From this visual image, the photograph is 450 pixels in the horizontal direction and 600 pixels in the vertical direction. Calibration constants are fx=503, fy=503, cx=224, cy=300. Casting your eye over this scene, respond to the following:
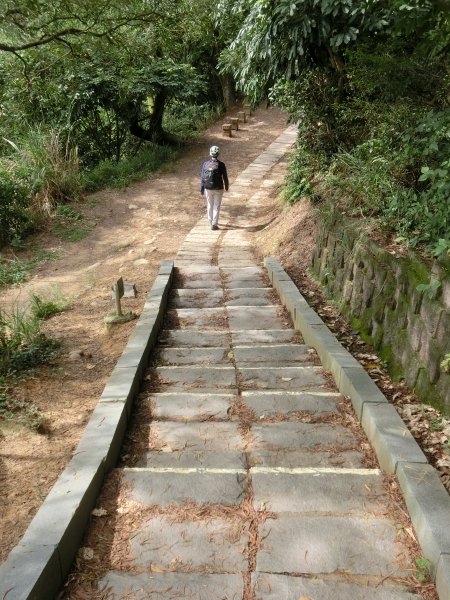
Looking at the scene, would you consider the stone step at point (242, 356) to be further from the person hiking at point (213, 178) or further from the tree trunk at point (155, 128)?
the tree trunk at point (155, 128)

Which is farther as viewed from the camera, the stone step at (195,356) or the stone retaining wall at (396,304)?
the stone step at (195,356)

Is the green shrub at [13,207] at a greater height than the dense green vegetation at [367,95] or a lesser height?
lesser

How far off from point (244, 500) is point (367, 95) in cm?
635

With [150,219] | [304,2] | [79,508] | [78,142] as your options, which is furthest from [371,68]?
[78,142]

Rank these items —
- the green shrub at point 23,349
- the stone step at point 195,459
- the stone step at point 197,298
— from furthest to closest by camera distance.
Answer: the stone step at point 197,298 → the green shrub at point 23,349 → the stone step at point 195,459

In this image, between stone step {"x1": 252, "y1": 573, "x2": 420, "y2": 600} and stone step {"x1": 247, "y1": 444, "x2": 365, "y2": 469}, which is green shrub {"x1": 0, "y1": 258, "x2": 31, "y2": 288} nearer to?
stone step {"x1": 247, "y1": 444, "x2": 365, "y2": 469}

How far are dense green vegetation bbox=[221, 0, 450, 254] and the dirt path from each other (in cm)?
277

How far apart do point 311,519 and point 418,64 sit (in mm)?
4882

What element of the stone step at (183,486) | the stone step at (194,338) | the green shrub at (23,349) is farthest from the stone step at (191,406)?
the green shrub at (23,349)

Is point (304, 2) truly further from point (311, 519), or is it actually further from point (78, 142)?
point (78, 142)

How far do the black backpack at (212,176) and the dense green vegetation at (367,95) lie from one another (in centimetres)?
138

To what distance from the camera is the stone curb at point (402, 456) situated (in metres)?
2.02

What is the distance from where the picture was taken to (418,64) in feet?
17.3

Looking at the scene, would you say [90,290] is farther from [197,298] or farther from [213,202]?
[213,202]
